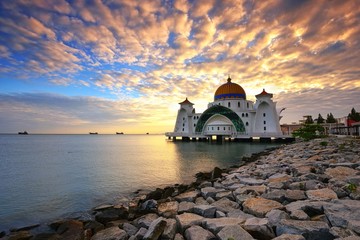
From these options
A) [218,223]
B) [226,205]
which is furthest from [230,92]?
[218,223]

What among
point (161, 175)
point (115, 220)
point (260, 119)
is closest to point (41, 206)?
point (115, 220)

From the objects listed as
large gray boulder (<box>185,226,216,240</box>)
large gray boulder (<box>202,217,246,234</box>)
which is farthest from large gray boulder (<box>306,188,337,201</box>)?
large gray boulder (<box>185,226,216,240</box>)

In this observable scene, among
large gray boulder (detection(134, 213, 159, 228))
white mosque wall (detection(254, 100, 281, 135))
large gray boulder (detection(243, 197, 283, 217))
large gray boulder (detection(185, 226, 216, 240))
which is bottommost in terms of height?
large gray boulder (detection(134, 213, 159, 228))

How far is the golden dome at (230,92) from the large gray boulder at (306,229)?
65861 mm

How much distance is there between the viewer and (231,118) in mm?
65188

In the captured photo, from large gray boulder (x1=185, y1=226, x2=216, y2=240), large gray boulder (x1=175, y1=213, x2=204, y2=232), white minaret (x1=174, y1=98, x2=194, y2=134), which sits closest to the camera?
large gray boulder (x1=185, y1=226, x2=216, y2=240)

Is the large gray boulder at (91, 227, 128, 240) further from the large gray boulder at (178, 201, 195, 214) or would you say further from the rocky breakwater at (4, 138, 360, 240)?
the large gray boulder at (178, 201, 195, 214)

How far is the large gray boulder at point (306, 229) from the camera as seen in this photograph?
388cm

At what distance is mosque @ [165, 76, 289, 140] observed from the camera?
60375 mm

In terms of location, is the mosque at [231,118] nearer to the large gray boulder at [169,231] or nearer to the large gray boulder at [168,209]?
the large gray boulder at [168,209]

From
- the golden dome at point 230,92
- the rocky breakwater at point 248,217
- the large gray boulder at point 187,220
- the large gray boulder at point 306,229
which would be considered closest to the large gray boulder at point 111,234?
the rocky breakwater at point 248,217

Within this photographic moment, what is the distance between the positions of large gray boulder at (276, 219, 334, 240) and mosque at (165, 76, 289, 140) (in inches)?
2093

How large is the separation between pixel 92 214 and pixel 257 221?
627 centimetres

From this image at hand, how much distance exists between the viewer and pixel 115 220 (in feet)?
22.0
